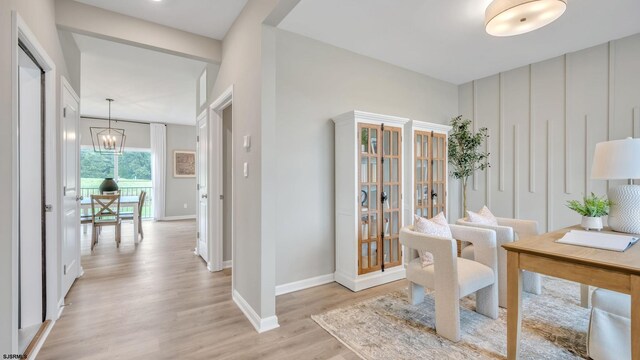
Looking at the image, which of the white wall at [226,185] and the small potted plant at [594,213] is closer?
the small potted plant at [594,213]

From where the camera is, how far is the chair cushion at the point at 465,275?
6.69 ft

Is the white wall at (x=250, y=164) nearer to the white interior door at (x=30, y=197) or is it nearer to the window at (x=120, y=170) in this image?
the white interior door at (x=30, y=197)

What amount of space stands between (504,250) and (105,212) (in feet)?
18.6

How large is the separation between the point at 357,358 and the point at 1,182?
221 centimetres

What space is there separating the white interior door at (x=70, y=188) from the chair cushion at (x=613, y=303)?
4105 millimetres

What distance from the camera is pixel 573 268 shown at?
145cm

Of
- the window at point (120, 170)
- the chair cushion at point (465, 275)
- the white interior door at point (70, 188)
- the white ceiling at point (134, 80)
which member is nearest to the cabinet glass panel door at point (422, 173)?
the chair cushion at point (465, 275)

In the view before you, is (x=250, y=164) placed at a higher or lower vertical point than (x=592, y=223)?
higher

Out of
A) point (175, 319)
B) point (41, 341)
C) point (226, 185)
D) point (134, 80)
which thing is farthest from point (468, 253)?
point (134, 80)

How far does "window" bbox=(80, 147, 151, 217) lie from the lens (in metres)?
7.31

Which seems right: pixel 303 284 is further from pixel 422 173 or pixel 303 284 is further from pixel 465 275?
pixel 422 173

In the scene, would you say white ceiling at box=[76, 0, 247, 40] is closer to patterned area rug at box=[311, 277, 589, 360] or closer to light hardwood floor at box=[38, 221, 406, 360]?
light hardwood floor at box=[38, 221, 406, 360]

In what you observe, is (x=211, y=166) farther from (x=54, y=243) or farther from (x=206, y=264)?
(x=54, y=243)

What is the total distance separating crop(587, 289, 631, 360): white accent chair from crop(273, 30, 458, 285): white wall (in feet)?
7.02
